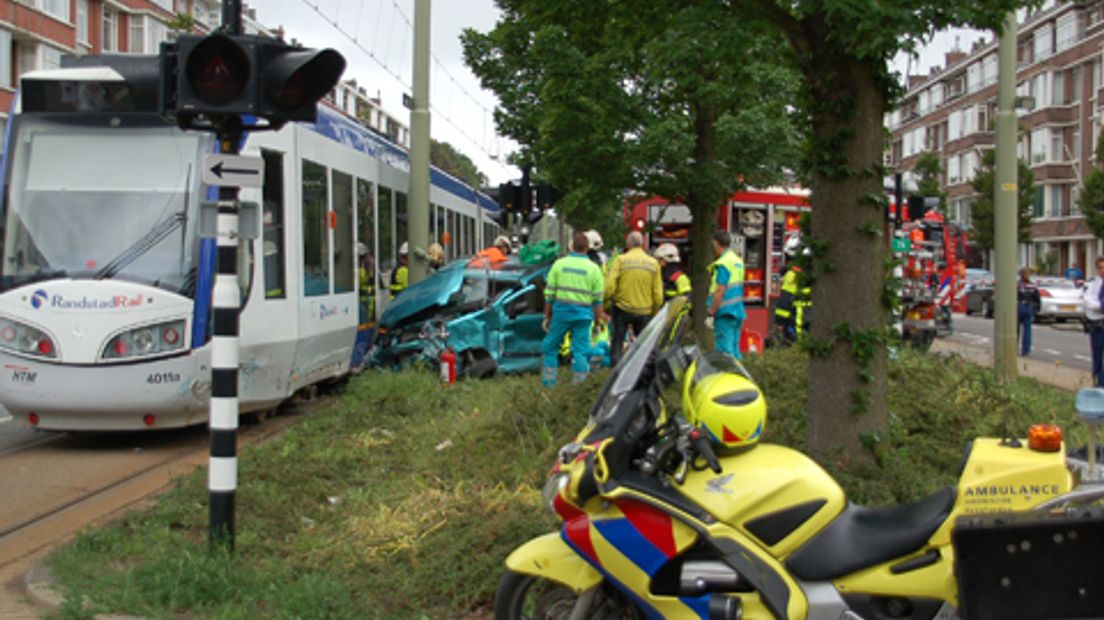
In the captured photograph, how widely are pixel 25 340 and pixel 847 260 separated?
21.0 feet

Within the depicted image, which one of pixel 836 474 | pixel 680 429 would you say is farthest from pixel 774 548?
pixel 836 474

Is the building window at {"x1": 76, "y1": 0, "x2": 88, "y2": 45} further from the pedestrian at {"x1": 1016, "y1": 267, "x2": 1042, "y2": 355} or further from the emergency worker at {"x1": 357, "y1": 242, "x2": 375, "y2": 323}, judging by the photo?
the pedestrian at {"x1": 1016, "y1": 267, "x2": 1042, "y2": 355}

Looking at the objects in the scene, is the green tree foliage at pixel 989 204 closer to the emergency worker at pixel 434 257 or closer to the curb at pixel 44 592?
the emergency worker at pixel 434 257

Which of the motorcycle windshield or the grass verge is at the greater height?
the motorcycle windshield

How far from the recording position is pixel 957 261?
29.0 metres

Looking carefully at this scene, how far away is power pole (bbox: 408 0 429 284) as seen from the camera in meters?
14.4

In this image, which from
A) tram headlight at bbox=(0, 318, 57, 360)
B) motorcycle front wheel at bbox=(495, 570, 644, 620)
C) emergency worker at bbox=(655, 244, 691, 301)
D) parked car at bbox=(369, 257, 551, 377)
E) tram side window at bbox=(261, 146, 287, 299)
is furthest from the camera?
emergency worker at bbox=(655, 244, 691, 301)

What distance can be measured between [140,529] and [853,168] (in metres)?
4.42

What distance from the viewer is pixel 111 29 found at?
4991 cm

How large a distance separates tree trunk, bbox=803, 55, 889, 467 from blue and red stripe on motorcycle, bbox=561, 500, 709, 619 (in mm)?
2559

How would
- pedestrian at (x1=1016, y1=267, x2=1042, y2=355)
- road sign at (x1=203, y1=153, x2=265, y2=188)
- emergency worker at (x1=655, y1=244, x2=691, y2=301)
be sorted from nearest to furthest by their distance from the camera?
road sign at (x1=203, y1=153, x2=265, y2=188) < emergency worker at (x1=655, y1=244, x2=691, y2=301) < pedestrian at (x1=1016, y1=267, x2=1042, y2=355)

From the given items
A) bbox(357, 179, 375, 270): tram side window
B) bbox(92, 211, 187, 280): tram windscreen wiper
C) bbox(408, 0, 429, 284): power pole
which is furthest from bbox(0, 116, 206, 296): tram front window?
bbox(408, 0, 429, 284): power pole

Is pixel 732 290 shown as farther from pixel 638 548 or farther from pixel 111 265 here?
pixel 638 548

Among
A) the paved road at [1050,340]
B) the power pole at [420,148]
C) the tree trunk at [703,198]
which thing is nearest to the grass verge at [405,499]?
the power pole at [420,148]
